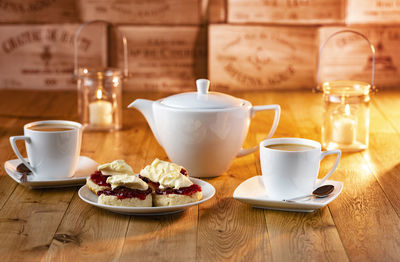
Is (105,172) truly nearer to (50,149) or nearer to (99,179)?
(99,179)

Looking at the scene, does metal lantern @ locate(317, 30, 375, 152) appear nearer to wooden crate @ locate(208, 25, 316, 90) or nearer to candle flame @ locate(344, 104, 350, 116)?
candle flame @ locate(344, 104, 350, 116)

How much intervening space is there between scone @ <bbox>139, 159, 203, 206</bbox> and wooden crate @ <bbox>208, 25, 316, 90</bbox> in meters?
1.61

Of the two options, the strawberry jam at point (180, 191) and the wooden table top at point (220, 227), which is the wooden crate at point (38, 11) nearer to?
the wooden table top at point (220, 227)

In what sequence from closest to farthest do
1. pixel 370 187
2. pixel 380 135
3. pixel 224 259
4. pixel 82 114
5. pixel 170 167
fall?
pixel 224 259
pixel 170 167
pixel 370 187
pixel 380 135
pixel 82 114

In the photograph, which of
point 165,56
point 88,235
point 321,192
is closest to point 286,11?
point 165,56

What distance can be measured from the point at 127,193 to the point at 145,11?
1.80 metres

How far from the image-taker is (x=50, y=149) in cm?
127

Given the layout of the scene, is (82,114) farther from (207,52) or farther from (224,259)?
(224,259)

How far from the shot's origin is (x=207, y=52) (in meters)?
2.82

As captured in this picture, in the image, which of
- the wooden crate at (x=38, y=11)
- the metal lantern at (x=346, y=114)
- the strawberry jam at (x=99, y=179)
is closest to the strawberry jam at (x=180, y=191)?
the strawberry jam at (x=99, y=179)

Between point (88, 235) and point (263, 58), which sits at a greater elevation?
point (263, 58)

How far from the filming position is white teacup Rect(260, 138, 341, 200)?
113cm

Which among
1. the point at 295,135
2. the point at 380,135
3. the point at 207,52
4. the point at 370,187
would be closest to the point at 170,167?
the point at 370,187

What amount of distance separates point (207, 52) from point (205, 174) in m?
1.47
